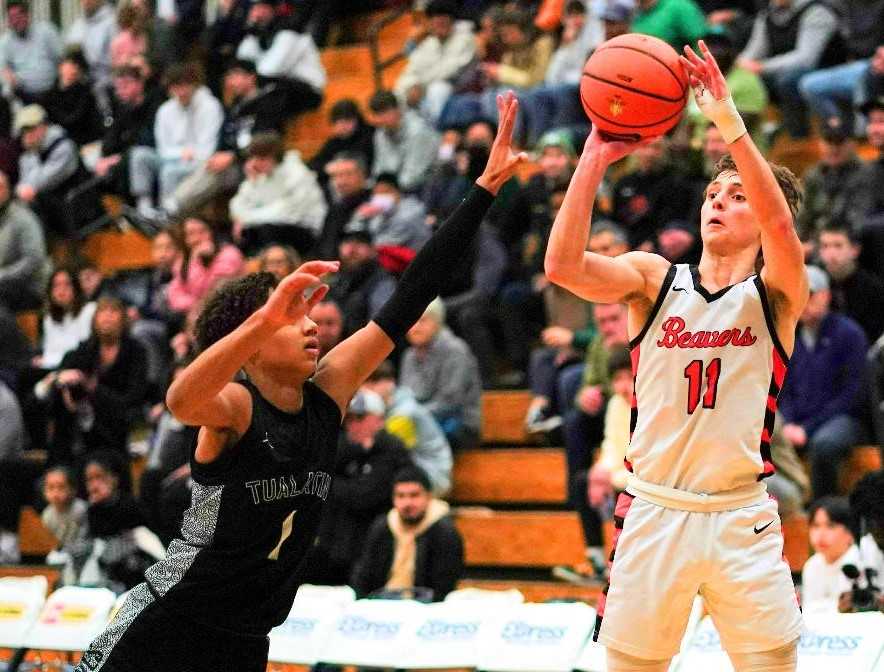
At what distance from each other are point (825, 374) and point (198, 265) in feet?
17.5

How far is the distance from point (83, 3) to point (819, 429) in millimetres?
10876

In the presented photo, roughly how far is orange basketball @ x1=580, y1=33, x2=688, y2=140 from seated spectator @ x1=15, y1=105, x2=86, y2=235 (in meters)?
11.0

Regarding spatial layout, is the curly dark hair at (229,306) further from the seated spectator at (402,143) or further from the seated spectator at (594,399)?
the seated spectator at (402,143)

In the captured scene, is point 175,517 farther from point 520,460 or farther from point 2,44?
point 2,44

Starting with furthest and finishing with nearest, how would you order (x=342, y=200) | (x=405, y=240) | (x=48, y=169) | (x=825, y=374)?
1. (x=48, y=169)
2. (x=342, y=200)
3. (x=405, y=240)
4. (x=825, y=374)

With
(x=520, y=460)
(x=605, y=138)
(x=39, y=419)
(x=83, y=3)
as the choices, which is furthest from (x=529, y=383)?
(x=83, y=3)

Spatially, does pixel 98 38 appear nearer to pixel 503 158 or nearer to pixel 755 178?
pixel 503 158

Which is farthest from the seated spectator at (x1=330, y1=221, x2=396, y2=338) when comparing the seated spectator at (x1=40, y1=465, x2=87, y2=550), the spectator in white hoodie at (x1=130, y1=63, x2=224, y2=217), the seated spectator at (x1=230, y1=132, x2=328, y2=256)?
the spectator in white hoodie at (x1=130, y1=63, x2=224, y2=217)

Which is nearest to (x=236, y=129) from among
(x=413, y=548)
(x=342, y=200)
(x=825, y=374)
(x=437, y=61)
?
(x=437, y=61)

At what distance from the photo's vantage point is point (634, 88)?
4.75m

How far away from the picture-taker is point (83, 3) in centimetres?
1692

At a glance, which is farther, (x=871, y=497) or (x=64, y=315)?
(x=64, y=315)

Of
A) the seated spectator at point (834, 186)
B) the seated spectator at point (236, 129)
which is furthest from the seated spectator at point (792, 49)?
the seated spectator at point (236, 129)

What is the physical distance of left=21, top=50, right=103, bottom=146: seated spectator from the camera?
1623 centimetres
